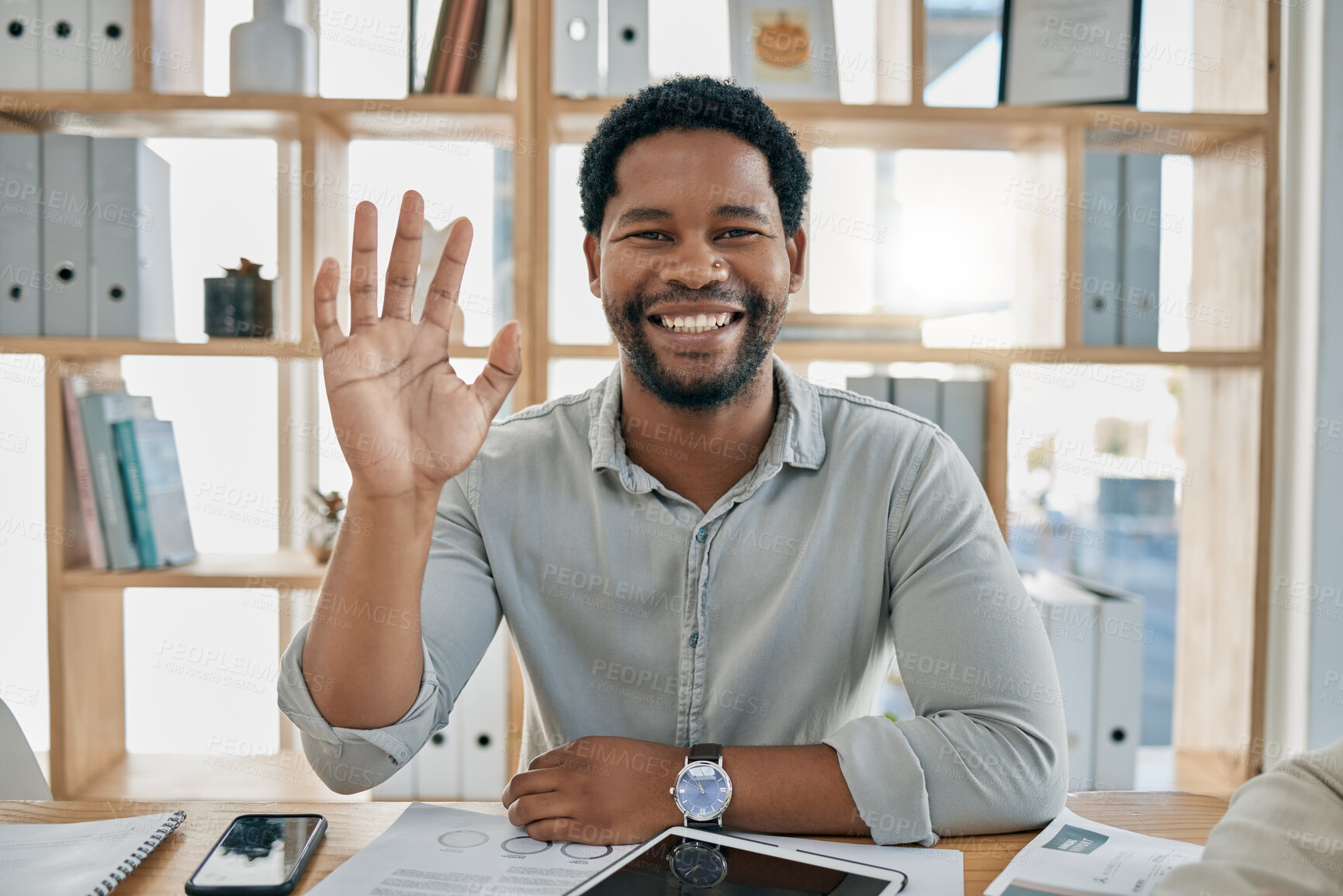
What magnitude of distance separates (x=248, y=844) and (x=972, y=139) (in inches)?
71.2

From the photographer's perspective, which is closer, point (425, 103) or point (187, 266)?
point (425, 103)

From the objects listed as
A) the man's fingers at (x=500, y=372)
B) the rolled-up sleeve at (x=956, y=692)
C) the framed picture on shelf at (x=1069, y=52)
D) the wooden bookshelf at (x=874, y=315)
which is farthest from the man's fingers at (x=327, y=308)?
the framed picture on shelf at (x=1069, y=52)

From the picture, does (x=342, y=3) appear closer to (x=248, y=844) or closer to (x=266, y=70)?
(x=266, y=70)

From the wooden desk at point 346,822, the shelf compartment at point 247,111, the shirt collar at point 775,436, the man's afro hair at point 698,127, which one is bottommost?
the wooden desk at point 346,822

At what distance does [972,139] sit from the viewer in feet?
6.31

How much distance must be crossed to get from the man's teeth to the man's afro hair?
0.67 ft

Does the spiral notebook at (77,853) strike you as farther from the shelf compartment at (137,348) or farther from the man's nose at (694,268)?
the shelf compartment at (137,348)

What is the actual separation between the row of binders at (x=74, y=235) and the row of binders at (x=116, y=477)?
5.6 inches

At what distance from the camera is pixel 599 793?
82 cm

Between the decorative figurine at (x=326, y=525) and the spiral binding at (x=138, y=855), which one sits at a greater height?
the decorative figurine at (x=326, y=525)

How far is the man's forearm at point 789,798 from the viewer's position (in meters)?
0.83

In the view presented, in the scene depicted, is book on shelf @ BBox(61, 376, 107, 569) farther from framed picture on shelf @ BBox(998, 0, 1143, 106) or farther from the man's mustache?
framed picture on shelf @ BBox(998, 0, 1143, 106)

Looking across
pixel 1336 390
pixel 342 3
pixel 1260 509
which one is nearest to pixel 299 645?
pixel 342 3

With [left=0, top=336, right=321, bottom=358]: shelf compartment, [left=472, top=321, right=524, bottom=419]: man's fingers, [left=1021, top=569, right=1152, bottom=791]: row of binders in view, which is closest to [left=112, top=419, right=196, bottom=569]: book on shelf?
[left=0, top=336, right=321, bottom=358]: shelf compartment
